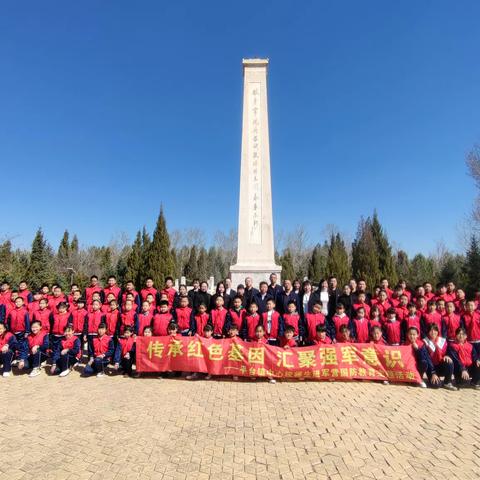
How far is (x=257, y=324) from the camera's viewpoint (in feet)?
21.1

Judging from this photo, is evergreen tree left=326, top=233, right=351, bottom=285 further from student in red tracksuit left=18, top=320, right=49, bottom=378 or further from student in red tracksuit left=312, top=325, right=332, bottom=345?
student in red tracksuit left=18, top=320, right=49, bottom=378

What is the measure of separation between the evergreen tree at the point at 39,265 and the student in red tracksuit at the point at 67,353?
13.0 metres

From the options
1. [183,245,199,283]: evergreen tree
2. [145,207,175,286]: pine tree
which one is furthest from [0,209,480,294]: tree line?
[183,245,199,283]: evergreen tree

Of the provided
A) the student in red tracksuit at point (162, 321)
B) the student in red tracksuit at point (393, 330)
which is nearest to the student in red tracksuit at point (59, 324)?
the student in red tracksuit at point (162, 321)

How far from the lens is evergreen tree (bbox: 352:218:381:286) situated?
2302 cm

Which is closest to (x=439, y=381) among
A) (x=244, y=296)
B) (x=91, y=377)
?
(x=244, y=296)

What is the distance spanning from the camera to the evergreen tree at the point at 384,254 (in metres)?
23.6

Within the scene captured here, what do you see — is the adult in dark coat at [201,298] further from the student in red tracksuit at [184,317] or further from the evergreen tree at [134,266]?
the evergreen tree at [134,266]

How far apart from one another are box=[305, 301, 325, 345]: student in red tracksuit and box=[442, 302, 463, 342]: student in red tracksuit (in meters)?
2.32

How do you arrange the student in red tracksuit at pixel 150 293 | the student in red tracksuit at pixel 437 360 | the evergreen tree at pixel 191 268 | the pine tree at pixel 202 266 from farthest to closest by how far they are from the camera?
the pine tree at pixel 202 266, the evergreen tree at pixel 191 268, the student in red tracksuit at pixel 150 293, the student in red tracksuit at pixel 437 360

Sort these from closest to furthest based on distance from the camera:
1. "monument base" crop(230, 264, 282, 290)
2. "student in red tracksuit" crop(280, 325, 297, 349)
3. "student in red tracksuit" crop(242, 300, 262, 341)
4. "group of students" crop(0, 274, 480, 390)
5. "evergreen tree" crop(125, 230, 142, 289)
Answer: "group of students" crop(0, 274, 480, 390) < "student in red tracksuit" crop(280, 325, 297, 349) < "student in red tracksuit" crop(242, 300, 262, 341) < "monument base" crop(230, 264, 282, 290) < "evergreen tree" crop(125, 230, 142, 289)

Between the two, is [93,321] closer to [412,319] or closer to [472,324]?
[412,319]

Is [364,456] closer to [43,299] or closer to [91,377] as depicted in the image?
[91,377]

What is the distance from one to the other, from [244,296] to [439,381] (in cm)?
378
